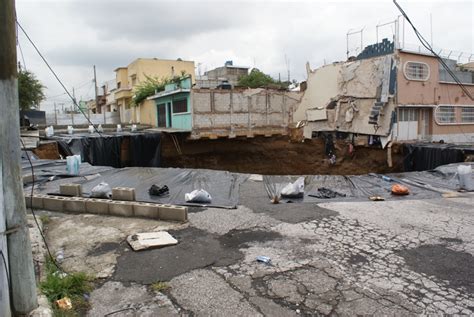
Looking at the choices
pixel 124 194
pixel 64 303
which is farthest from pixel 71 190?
pixel 64 303

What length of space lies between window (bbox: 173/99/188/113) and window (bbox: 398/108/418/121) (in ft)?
36.2

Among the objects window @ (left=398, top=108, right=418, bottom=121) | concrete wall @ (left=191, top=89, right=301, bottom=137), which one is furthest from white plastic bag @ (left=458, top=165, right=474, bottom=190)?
concrete wall @ (left=191, top=89, right=301, bottom=137)

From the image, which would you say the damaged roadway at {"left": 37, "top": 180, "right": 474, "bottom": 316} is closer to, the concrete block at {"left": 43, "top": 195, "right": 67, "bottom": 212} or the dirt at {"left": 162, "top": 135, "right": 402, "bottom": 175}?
the concrete block at {"left": 43, "top": 195, "right": 67, "bottom": 212}

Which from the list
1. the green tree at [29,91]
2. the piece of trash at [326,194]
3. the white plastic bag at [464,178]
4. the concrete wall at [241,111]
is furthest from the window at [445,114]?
the green tree at [29,91]

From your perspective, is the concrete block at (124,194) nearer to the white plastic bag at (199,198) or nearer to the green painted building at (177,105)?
the white plastic bag at (199,198)

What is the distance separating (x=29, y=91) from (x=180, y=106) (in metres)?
12.0

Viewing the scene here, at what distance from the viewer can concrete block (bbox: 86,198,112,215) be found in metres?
5.29

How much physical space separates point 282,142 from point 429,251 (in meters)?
17.4

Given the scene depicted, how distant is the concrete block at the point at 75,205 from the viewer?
17.9 feet

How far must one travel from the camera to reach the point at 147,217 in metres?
5.03

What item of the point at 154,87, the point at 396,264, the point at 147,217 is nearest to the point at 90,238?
the point at 147,217

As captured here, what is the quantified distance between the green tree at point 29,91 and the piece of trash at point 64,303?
24613 millimetres

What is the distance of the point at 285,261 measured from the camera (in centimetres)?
356

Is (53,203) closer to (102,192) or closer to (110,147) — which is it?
(102,192)
